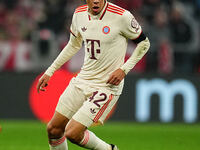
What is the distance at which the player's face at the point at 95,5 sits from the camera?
6.54 metres

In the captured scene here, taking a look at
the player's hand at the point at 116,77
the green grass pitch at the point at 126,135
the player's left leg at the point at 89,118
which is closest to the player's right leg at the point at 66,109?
the player's left leg at the point at 89,118

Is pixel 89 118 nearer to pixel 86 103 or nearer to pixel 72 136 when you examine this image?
pixel 86 103

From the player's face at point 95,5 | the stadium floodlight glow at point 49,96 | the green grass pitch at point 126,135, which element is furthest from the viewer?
the stadium floodlight glow at point 49,96

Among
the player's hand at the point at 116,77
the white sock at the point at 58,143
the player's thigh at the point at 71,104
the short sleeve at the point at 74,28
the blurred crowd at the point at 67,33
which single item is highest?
the short sleeve at the point at 74,28

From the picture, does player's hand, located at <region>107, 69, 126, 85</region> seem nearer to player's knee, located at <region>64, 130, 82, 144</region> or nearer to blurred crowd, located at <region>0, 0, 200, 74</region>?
player's knee, located at <region>64, 130, 82, 144</region>

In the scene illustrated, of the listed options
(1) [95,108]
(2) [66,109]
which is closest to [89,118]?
(1) [95,108]

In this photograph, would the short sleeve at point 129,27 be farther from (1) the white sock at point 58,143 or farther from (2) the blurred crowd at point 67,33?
(2) the blurred crowd at point 67,33

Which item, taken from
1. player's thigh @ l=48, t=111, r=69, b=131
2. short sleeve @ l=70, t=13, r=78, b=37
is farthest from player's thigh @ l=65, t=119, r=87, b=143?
short sleeve @ l=70, t=13, r=78, b=37

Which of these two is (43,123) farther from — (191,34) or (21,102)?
(191,34)

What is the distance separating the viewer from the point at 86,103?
6543mm

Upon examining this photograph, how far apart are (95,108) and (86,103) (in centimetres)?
12

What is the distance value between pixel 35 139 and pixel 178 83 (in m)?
4.19

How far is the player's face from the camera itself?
6.54 metres

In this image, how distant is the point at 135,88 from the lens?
13.1 meters
